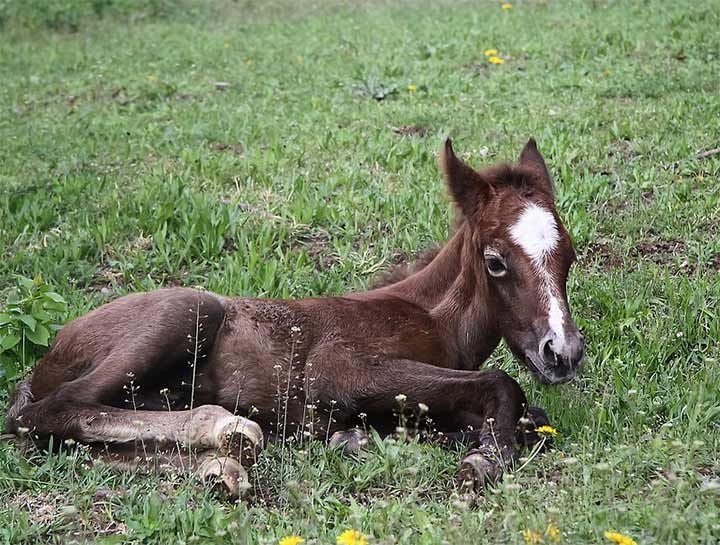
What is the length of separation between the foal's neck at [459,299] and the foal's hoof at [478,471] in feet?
3.38

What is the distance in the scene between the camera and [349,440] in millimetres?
5062

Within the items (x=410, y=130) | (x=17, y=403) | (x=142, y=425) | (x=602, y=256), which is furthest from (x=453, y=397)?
(x=410, y=130)

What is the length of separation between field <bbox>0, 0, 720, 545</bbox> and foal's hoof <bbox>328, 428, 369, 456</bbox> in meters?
0.08

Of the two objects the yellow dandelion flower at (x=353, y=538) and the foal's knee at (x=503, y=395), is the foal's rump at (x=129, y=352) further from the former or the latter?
the yellow dandelion flower at (x=353, y=538)

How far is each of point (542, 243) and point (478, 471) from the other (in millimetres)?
1204

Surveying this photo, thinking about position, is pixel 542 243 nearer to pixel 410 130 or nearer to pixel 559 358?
pixel 559 358

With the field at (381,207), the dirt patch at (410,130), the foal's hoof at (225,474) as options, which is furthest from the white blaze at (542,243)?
the dirt patch at (410,130)

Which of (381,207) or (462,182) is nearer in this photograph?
(462,182)

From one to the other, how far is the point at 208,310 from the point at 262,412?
2.08 ft

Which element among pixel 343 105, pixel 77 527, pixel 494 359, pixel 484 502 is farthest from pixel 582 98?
pixel 77 527

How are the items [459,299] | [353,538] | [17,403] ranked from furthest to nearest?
[459,299] < [17,403] < [353,538]

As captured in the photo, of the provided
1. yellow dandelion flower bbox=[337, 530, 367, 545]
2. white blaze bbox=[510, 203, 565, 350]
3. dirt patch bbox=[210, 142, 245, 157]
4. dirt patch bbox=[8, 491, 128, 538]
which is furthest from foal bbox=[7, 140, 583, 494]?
dirt patch bbox=[210, 142, 245, 157]

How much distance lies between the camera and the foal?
493 cm

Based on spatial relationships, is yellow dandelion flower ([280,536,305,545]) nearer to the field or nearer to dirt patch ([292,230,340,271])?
the field
